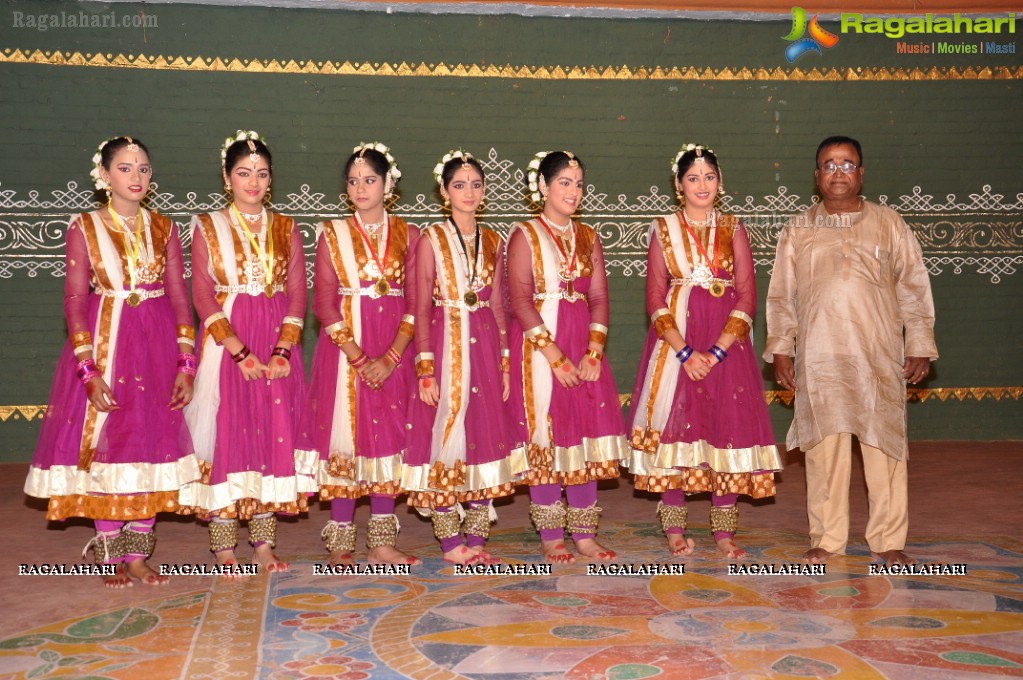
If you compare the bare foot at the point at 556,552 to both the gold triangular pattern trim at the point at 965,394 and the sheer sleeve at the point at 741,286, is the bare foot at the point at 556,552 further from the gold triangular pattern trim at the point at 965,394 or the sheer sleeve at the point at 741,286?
the gold triangular pattern trim at the point at 965,394

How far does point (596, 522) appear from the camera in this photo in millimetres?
4672

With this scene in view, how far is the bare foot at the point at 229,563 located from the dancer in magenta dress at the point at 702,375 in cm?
177

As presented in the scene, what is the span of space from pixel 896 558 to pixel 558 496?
145 centimetres

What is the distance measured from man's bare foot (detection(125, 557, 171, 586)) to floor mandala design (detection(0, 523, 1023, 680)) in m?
0.27

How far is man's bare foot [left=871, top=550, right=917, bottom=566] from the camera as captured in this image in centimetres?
434

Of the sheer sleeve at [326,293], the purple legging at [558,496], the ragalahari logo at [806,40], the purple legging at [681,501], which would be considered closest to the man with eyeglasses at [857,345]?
Result: the purple legging at [681,501]

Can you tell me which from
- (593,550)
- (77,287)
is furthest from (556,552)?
(77,287)

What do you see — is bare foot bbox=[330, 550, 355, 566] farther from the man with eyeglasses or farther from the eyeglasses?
the eyeglasses

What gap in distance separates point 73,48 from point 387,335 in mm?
4280

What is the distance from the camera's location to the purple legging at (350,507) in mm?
4523

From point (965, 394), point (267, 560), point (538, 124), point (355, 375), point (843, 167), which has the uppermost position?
point (538, 124)

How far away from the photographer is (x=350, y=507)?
4.54 m

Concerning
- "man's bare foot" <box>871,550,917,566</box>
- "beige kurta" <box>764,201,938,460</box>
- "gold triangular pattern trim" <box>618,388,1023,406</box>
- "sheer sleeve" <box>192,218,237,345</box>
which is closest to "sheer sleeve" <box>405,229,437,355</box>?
"sheer sleeve" <box>192,218,237,345</box>

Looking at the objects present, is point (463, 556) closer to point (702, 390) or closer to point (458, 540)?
point (458, 540)
